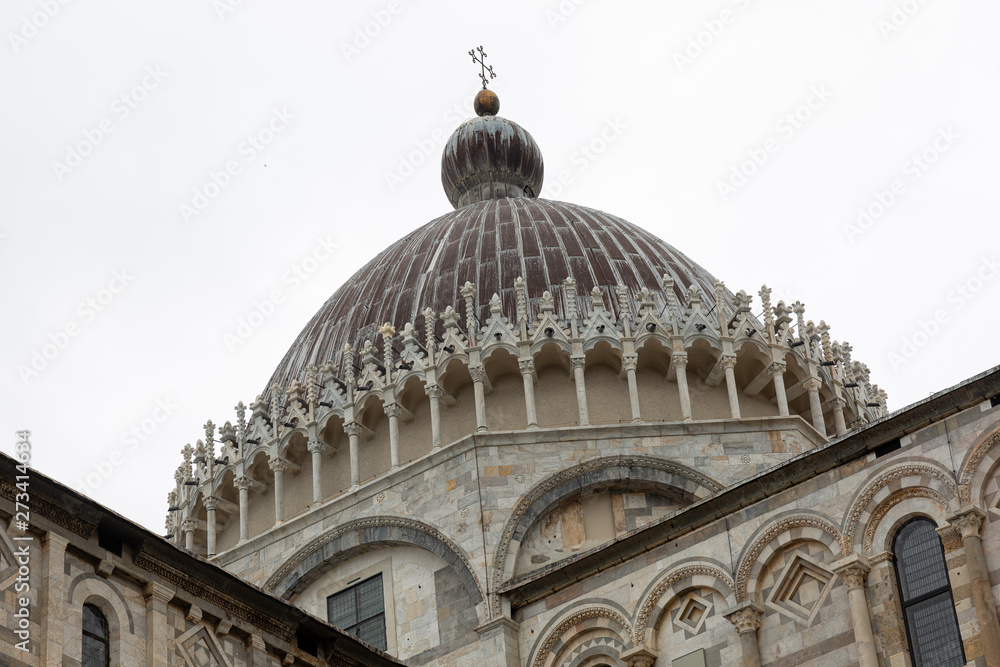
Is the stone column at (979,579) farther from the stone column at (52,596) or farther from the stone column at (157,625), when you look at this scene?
the stone column at (52,596)

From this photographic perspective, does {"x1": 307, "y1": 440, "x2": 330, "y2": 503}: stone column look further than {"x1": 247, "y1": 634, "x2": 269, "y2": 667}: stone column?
Yes

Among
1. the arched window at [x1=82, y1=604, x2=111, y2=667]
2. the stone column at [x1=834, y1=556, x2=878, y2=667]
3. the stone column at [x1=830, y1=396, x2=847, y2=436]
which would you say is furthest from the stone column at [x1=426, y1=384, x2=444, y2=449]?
the arched window at [x1=82, y1=604, x2=111, y2=667]

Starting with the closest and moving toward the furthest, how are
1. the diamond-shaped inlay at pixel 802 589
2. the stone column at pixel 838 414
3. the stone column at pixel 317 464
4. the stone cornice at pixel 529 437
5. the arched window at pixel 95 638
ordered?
the arched window at pixel 95 638
the diamond-shaped inlay at pixel 802 589
the stone cornice at pixel 529 437
the stone column at pixel 317 464
the stone column at pixel 838 414

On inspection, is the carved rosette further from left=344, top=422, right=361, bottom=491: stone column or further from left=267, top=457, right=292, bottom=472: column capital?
left=267, top=457, right=292, bottom=472: column capital

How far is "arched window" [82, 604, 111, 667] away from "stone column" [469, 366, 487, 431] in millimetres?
10973

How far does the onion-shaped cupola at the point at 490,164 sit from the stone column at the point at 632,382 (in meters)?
9.36

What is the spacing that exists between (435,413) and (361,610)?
3790 millimetres

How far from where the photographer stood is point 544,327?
33.1 metres

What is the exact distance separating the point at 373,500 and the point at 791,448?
7688mm

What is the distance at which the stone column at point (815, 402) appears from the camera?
33875mm

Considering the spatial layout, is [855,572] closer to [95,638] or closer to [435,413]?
[435,413]

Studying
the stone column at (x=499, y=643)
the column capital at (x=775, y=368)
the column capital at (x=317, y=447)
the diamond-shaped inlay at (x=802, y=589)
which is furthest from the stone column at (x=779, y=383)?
the column capital at (x=317, y=447)

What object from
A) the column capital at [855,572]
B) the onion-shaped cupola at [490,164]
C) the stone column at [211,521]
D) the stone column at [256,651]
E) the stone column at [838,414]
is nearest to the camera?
the stone column at [256,651]

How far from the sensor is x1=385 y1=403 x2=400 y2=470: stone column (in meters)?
32.7
